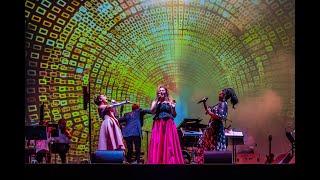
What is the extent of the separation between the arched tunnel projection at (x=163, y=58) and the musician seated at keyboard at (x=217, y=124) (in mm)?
83

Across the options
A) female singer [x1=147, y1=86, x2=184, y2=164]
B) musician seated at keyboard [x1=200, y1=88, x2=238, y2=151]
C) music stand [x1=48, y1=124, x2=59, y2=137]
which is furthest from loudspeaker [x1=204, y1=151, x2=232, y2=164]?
music stand [x1=48, y1=124, x2=59, y2=137]

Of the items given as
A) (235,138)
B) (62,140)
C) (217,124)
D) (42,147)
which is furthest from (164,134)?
(42,147)

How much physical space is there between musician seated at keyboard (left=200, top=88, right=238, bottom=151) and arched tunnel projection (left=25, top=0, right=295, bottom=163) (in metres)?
0.08

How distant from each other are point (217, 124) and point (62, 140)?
2023 millimetres

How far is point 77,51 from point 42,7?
0.72 m

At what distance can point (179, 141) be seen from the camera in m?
9.53

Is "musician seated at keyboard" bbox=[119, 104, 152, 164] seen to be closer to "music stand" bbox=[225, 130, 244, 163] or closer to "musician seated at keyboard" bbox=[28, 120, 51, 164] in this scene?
"musician seated at keyboard" bbox=[28, 120, 51, 164]

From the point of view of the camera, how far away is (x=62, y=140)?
9578 millimetres

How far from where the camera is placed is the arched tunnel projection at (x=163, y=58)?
9.52m

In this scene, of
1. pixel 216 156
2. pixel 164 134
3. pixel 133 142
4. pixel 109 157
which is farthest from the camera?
pixel 133 142

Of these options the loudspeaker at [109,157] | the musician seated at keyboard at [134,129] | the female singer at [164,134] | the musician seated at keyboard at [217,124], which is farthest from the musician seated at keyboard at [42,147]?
the musician seated at keyboard at [217,124]

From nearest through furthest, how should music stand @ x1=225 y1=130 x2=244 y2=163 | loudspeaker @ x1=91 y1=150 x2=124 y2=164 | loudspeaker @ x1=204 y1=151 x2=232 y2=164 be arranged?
1. loudspeaker @ x1=204 y1=151 x2=232 y2=164
2. loudspeaker @ x1=91 y1=150 x2=124 y2=164
3. music stand @ x1=225 y1=130 x2=244 y2=163

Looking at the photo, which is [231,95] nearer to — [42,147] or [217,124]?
[217,124]

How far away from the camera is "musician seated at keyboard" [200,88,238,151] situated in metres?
9.46
